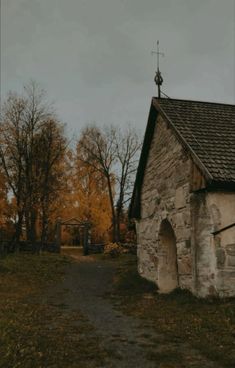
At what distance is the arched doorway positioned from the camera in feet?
41.7

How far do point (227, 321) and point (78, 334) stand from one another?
2.74 m

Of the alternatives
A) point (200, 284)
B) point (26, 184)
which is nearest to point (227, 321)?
point (200, 284)

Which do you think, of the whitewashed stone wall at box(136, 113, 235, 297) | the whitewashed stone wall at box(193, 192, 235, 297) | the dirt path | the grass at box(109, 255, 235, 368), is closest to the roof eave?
the whitewashed stone wall at box(136, 113, 235, 297)

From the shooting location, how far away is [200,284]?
9.66 m

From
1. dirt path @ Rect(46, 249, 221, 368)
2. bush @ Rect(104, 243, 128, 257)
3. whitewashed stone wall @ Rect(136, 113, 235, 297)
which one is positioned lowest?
dirt path @ Rect(46, 249, 221, 368)

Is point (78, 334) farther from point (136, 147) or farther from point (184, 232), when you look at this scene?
point (136, 147)

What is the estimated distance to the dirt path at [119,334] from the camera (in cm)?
533

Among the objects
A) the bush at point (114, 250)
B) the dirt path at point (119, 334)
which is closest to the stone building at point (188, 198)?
the dirt path at point (119, 334)

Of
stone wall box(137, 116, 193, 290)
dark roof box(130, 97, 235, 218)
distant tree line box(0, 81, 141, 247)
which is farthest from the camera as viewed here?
distant tree line box(0, 81, 141, 247)

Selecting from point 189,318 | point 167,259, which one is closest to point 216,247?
point 189,318

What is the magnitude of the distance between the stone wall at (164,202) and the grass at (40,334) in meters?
3.46

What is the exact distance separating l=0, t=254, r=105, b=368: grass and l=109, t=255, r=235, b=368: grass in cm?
126

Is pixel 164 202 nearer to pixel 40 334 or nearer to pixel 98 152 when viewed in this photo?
pixel 40 334

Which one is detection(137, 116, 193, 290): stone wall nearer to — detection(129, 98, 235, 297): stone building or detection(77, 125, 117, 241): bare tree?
detection(129, 98, 235, 297): stone building
